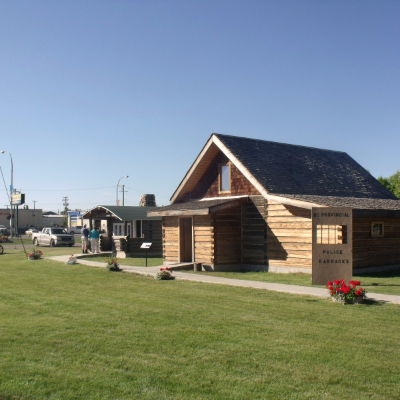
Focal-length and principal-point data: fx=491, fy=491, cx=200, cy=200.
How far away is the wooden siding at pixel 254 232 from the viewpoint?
19547 millimetres

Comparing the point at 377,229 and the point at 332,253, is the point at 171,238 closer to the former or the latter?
the point at 377,229

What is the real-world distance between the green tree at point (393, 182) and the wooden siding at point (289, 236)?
25.0 meters

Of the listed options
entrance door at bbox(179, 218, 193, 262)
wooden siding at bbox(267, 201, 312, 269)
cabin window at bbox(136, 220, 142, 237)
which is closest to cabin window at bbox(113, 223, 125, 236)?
cabin window at bbox(136, 220, 142, 237)

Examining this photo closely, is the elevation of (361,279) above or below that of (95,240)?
below

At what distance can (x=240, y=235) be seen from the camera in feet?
67.2

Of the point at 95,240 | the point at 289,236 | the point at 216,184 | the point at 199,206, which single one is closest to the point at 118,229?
the point at 95,240

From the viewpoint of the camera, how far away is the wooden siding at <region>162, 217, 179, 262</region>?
21.8 meters

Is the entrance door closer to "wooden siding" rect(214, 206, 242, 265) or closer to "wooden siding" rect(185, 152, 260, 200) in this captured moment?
"wooden siding" rect(185, 152, 260, 200)

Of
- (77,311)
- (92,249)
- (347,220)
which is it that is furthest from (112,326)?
(92,249)

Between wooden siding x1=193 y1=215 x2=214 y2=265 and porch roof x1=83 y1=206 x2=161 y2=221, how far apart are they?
8748 mm

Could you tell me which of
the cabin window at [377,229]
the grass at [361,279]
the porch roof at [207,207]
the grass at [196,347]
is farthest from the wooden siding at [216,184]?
the grass at [196,347]

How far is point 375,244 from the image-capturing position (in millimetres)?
18938

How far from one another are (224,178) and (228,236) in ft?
9.48

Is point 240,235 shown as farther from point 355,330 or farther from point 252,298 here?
point 355,330
